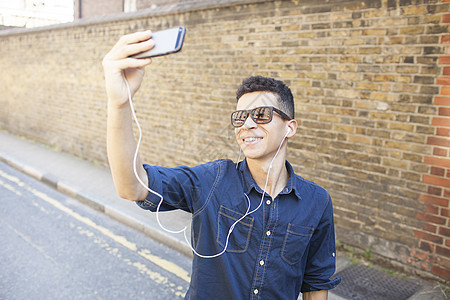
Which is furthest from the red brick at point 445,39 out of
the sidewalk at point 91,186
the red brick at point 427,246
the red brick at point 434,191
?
the sidewalk at point 91,186

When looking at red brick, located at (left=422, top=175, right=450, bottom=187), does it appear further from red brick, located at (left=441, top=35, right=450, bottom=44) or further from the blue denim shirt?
the blue denim shirt

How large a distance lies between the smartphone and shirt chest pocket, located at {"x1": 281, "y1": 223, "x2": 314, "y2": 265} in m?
A: 1.05

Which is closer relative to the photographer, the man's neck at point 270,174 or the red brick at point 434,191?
the man's neck at point 270,174

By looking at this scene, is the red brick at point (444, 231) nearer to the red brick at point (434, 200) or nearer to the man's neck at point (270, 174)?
the red brick at point (434, 200)

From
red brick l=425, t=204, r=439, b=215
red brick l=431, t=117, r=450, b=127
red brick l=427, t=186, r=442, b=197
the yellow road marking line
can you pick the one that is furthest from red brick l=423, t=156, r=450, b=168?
the yellow road marking line

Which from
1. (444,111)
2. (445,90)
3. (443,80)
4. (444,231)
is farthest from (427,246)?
(443,80)

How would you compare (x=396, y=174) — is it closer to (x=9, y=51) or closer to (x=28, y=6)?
(x=9, y=51)

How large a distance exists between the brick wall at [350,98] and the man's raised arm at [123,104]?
3.65 metres

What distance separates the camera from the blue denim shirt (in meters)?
1.89

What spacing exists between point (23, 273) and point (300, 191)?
390 centimetres

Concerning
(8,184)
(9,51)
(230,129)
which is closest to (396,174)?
(230,129)

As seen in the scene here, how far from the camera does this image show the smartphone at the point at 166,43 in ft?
4.61

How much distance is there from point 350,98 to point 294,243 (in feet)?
10.9

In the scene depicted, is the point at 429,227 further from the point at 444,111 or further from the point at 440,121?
the point at 444,111
